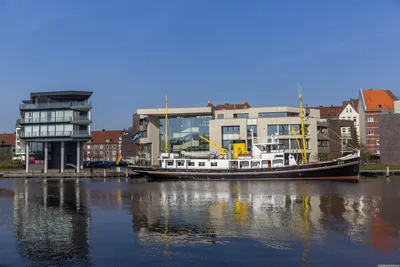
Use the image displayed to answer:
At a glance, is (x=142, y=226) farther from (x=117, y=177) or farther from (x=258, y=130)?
(x=258, y=130)

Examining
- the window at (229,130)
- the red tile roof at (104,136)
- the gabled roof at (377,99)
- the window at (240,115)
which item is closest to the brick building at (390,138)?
the gabled roof at (377,99)

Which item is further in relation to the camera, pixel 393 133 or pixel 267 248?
pixel 393 133

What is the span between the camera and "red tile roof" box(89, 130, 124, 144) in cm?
15238

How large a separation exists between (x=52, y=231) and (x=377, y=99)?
98.9m

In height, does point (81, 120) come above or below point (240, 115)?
below

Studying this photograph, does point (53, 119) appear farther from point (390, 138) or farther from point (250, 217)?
point (390, 138)

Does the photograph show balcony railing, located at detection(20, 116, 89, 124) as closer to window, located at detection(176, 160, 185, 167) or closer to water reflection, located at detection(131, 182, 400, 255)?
window, located at detection(176, 160, 185, 167)

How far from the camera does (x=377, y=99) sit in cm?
10369

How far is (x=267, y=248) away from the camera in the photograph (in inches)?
655

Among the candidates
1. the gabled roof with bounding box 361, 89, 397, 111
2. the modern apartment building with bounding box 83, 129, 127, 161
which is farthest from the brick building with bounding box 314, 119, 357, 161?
the modern apartment building with bounding box 83, 129, 127, 161

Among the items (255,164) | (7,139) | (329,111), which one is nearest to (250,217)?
(255,164)

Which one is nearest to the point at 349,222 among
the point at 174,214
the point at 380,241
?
the point at 380,241

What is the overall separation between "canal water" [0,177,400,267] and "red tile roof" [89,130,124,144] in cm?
12264

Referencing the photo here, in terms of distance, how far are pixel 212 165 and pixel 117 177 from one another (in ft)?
60.2
